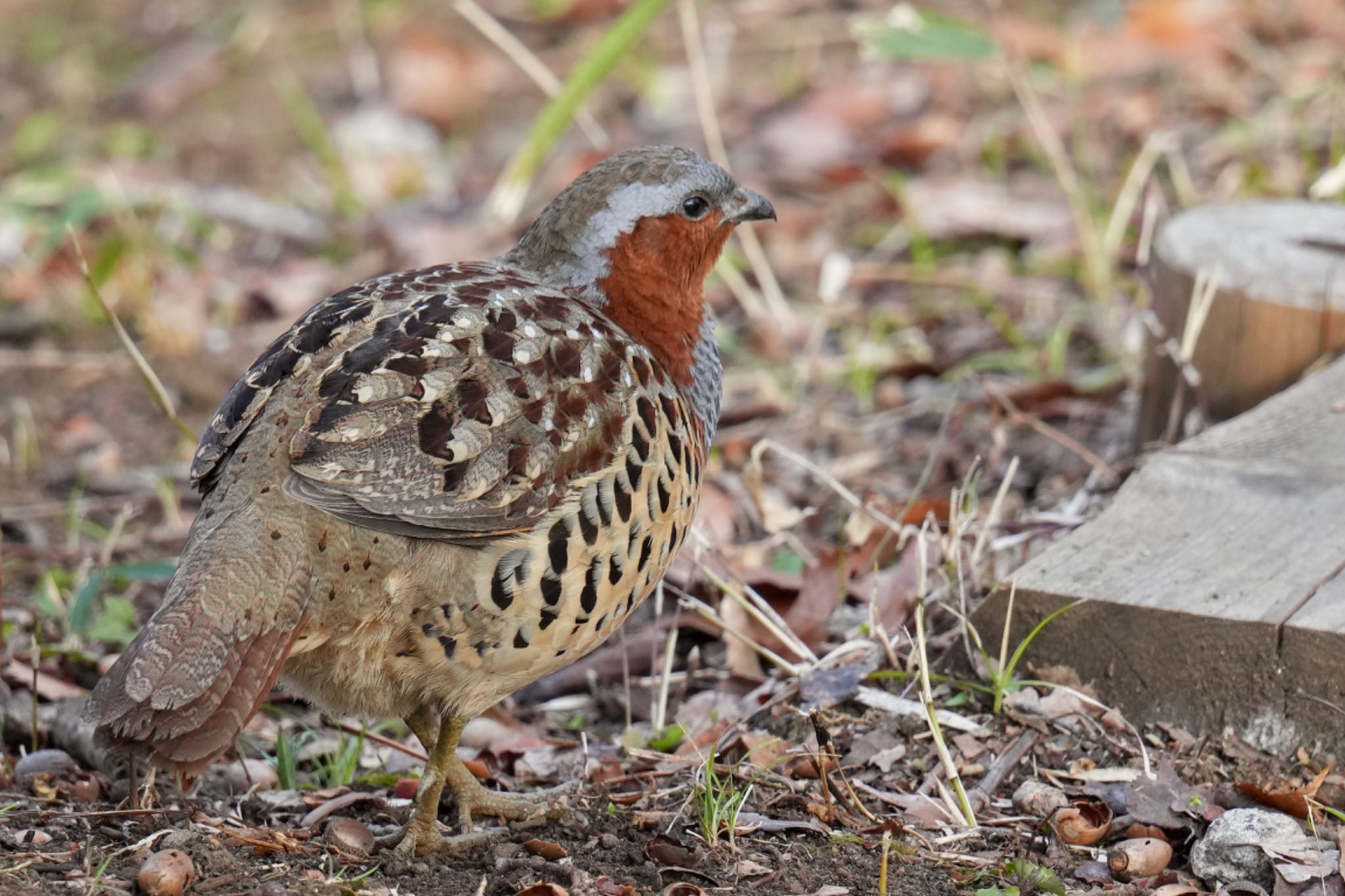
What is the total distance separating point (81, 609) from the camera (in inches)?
165

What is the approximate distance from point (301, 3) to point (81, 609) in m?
6.72

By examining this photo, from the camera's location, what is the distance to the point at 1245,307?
4.73 metres

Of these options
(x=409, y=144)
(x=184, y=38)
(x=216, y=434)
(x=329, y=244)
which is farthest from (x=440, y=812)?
(x=184, y=38)

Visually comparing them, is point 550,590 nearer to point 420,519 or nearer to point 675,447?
point 420,519

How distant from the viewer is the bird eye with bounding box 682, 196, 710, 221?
3893mm

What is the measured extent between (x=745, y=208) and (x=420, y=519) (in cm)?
139

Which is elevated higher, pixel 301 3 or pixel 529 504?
pixel 301 3

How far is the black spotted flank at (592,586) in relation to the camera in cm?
332

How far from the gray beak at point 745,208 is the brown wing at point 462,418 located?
26.6 inches

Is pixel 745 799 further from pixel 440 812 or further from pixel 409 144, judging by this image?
pixel 409 144

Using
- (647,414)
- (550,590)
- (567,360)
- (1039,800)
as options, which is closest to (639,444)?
(647,414)

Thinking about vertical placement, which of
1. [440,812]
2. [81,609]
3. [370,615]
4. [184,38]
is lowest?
[440,812]

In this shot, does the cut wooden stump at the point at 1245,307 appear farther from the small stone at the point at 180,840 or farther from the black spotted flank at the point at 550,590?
the small stone at the point at 180,840

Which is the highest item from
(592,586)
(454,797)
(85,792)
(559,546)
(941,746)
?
(559,546)
